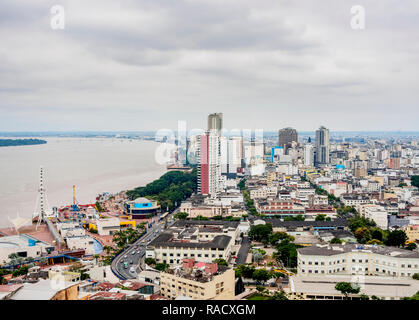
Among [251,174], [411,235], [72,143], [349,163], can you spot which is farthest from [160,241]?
[72,143]

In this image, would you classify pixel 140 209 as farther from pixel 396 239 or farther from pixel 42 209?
pixel 396 239

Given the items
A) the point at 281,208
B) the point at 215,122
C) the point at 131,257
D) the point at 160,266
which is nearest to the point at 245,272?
the point at 160,266

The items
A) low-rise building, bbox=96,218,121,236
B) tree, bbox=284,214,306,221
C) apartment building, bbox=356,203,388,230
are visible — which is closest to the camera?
low-rise building, bbox=96,218,121,236

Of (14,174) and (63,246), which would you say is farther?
(14,174)

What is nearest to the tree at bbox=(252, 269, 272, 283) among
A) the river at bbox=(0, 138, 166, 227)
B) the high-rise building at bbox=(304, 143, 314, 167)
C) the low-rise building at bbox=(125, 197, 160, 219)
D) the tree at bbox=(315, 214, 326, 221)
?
the tree at bbox=(315, 214, 326, 221)

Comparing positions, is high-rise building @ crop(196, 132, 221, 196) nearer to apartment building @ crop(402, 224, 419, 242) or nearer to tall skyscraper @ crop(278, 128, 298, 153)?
apartment building @ crop(402, 224, 419, 242)
